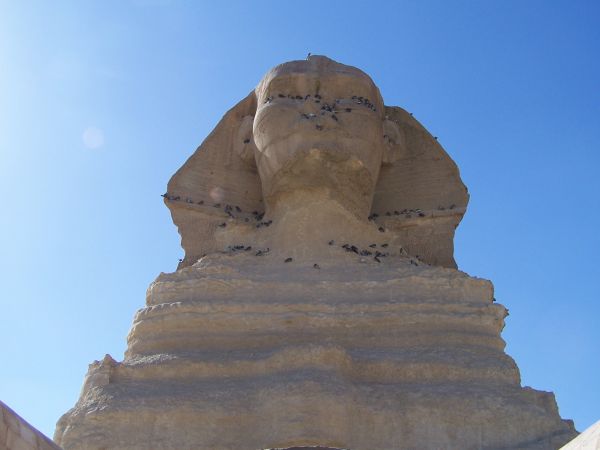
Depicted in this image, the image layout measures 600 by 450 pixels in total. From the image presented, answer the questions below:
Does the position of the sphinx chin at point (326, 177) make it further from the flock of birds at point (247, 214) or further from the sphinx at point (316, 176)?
the flock of birds at point (247, 214)

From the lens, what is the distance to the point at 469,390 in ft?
32.0

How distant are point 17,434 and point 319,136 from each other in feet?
30.0

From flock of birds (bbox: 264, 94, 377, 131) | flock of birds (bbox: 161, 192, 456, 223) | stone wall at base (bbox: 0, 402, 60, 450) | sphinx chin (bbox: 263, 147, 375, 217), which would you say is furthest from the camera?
flock of birds (bbox: 161, 192, 456, 223)

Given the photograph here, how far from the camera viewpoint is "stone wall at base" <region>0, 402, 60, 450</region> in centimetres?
500

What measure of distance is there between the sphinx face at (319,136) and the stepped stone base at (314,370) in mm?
1726

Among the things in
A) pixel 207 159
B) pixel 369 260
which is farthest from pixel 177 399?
pixel 207 159

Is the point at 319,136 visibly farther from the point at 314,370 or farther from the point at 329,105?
the point at 314,370

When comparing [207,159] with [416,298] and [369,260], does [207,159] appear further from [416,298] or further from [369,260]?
[416,298]

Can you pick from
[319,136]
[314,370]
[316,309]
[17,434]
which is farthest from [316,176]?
[17,434]

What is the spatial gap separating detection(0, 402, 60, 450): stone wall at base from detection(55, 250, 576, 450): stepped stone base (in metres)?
3.86

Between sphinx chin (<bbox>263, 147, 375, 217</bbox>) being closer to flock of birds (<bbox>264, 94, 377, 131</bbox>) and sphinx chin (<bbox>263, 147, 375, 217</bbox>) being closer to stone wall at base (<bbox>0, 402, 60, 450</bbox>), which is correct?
flock of birds (<bbox>264, 94, 377, 131</bbox>)

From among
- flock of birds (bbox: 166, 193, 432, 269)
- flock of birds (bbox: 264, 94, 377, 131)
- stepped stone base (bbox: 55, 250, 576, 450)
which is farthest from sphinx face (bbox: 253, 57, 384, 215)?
stepped stone base (bbox: 55, 250, 576, 450)

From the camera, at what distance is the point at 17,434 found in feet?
16.9

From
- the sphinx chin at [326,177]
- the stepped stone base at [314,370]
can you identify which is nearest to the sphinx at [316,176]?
the sphinx chin at [326,177]
